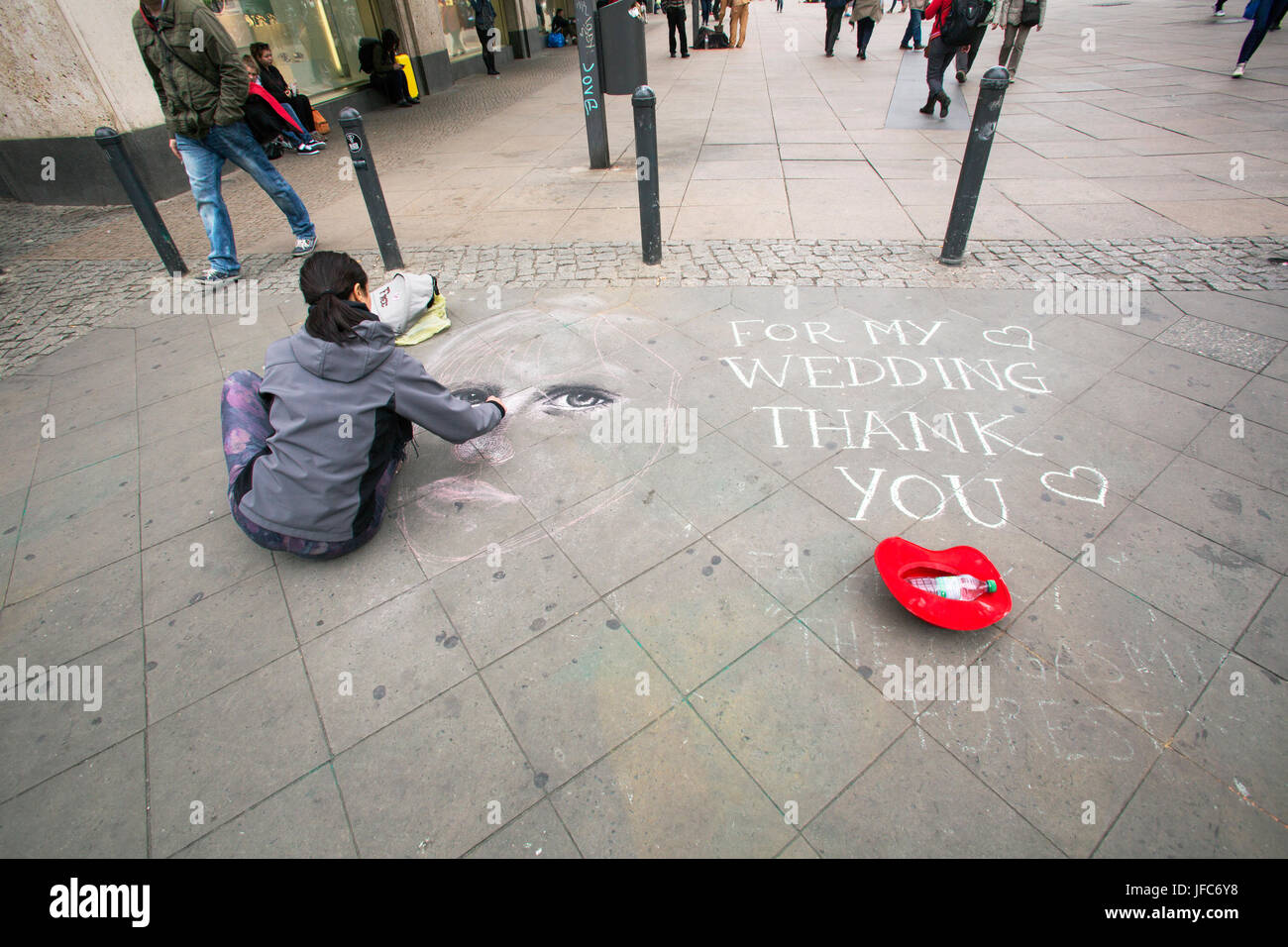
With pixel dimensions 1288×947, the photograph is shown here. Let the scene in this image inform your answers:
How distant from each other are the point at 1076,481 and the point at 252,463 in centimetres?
387

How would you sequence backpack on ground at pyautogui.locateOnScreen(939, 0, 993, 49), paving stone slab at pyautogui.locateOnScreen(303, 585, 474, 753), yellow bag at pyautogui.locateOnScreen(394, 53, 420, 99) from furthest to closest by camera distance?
yellow bag at pyautogui.locateOnScreen(394, 53, 420, 99)
backpack on ground at pyautogui.locateOnScreen(939, 0, 993, 49)
paving stone slab at pyautogui.locateOnScreen(303, 585, 474, 753)

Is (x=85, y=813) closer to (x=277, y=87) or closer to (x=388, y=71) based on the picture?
(x=277, y=87)

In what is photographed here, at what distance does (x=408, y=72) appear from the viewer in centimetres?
1201

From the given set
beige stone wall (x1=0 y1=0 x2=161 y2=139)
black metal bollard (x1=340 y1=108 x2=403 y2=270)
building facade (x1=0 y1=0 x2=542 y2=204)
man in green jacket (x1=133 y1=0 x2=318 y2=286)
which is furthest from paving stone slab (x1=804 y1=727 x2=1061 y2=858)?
beige stone wall (x1=0 y1=0 x2=161 y2=139)

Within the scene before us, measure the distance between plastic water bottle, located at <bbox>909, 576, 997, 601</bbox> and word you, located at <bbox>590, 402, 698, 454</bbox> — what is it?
1.33 m

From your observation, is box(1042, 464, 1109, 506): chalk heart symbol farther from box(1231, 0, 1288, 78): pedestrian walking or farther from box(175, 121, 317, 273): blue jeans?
box(1231, 0, 1288, 78): pedestrian walking

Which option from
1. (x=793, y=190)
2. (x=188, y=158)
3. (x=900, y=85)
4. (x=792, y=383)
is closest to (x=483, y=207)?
(x=188, y=158)

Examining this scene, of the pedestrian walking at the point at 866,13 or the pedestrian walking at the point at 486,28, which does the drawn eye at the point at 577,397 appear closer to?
the pedestrian walking at the point at 866,13

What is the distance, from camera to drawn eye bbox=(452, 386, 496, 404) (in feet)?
12.4

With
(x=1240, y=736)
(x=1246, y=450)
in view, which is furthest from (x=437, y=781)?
(x=1246, y=450)

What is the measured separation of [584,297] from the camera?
482 cm

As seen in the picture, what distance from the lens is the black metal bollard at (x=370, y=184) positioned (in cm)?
476
